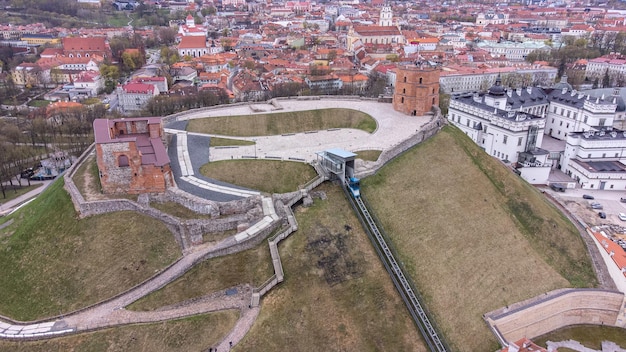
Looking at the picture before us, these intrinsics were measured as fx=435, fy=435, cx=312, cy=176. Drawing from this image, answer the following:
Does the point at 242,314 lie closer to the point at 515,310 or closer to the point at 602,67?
the point at 515,310

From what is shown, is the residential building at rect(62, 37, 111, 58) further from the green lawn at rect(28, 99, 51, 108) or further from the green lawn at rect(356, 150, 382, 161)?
the green lawn at rect(356, 150, 382, 161)

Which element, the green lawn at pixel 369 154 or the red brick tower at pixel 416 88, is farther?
the red brick tower at pixel 416 88

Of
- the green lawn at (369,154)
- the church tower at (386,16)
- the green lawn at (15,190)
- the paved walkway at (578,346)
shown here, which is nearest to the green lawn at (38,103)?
the green lawn at (15,190)

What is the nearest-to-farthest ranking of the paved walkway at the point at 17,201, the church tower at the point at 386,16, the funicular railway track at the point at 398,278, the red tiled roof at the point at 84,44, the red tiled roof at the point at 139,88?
1. the funicular railway track at the point at 398,278
2. the paved walkway at the point at 17,201
3. the red tiled roof at the point at 139,88
4. the red tiled roof at the point at 84,44
5. the church tower at the point at 386,16

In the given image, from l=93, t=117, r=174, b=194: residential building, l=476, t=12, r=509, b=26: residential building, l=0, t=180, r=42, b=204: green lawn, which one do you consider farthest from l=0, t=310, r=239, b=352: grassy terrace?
l=476, t=12, r=509, b=26: residential building

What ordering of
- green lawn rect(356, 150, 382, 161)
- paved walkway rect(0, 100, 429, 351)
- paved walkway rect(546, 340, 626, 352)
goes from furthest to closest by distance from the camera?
green lawn rect(356, 150, 382, 161) → paved walkway rect(546, 340, 626, 352) → paved walkway rect(0, 100, 429, 351)

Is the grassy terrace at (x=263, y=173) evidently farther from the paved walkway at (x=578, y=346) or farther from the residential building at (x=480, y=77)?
the residential building at (x=480, y=77)
